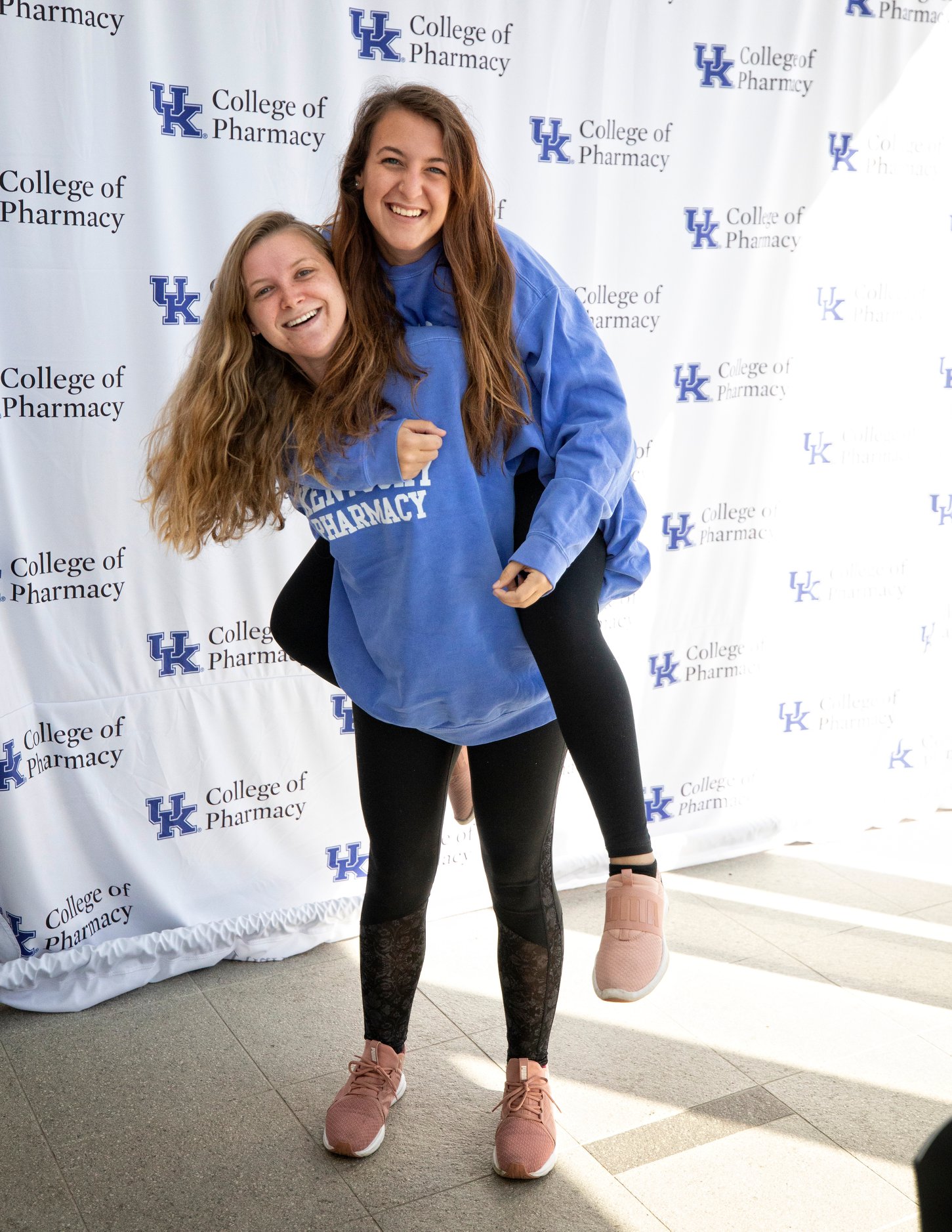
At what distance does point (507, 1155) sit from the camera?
6.16ft

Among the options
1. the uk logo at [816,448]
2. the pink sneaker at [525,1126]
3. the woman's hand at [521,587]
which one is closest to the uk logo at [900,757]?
the uk logo at [816,448]

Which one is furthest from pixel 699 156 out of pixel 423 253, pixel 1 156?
pixel 1 156

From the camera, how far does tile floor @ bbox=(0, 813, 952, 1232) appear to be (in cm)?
183

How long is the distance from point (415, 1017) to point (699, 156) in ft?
7.17

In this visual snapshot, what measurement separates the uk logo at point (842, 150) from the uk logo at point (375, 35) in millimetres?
1218

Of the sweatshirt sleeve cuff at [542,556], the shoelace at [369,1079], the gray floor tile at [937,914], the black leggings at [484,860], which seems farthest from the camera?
the gray floor tile at [937,914]

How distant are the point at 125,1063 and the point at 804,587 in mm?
2153

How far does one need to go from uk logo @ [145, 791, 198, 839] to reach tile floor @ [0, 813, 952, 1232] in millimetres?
345

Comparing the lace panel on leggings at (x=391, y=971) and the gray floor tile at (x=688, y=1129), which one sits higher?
the lace panel on leggings at (x=391, y=971)

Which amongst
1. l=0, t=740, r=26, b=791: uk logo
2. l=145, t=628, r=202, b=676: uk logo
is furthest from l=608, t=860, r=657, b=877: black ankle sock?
l=0, t=740, r=26, b=791: uk logo

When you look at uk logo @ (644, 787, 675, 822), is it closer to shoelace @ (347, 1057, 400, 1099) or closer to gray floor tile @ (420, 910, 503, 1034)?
gray floor tile @ (420, 910, 503, 1034)

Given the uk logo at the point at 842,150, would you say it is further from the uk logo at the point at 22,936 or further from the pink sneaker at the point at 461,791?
the uk logo at the point at 22,936

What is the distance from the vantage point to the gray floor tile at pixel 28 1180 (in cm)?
178

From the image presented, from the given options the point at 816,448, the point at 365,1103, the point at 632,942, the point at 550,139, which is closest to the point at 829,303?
the point at 816,448
